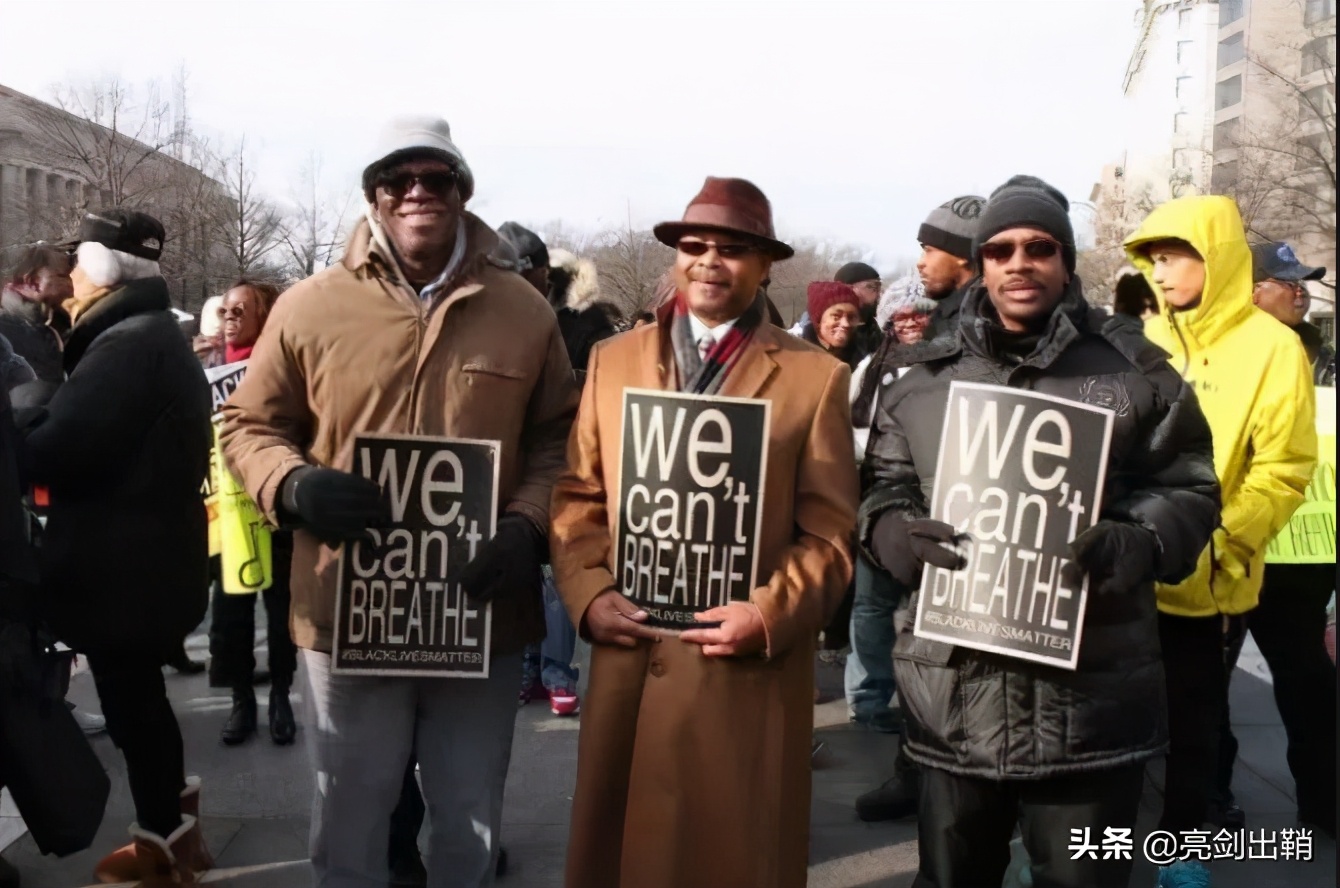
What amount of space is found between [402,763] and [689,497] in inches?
38.5

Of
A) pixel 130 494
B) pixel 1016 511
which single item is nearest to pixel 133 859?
pixel 130 494

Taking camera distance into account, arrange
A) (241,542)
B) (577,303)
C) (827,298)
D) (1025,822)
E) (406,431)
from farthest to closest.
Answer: (577,303) → (827,298) → (241,542) → (406,431) → (1025,822)

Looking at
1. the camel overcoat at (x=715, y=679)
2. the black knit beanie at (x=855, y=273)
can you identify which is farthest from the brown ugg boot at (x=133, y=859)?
the black knit beanie at (x=855, y=273)

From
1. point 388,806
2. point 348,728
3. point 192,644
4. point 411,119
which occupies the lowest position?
point 192,644

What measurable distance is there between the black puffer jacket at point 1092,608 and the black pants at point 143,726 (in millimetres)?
2233

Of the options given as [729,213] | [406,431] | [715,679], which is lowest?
[715,679]

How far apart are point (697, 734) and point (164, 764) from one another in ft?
5.80

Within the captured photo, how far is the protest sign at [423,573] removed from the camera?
265 centimetres

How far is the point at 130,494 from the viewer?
3273mm

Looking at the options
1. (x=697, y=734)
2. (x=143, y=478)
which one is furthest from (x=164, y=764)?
(x=697, y=734)

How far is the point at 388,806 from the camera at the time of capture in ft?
9.11

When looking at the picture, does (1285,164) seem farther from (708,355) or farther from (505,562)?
(505,562)

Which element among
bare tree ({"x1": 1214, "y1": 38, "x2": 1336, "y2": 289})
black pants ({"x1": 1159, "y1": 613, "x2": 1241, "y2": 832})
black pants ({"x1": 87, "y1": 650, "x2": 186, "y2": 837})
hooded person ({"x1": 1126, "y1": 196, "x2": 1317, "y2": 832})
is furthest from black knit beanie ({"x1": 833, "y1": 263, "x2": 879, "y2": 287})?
black pants ({"x1": 87, "y1": 650, "x2": 186, "y2": 837})

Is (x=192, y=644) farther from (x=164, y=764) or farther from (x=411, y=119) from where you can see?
(x=411, y=119)
